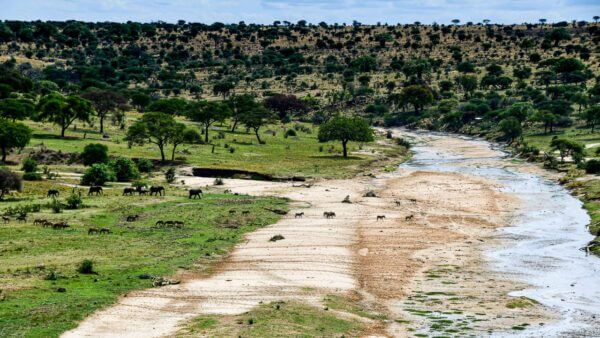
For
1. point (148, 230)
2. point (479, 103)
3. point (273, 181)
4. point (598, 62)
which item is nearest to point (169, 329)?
point (148, 230)

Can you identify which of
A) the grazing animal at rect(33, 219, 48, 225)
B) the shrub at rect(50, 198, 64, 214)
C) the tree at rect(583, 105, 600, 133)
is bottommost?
the grazing animal at rect(33, 219, 48, 225)

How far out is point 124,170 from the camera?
8406 centimetres

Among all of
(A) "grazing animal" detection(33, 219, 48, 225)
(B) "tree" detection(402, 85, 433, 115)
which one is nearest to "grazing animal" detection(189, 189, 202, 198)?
(A) "grazing animal" detection(33, 219, 48, 225)

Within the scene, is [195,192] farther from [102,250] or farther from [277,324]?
Result: [277,324]

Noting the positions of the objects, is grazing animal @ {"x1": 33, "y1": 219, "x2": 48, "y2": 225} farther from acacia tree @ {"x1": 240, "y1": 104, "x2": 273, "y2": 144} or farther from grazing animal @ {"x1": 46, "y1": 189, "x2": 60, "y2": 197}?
acacia tree @ {"x1": 240, "y1": 104, "x2": 273, "y2": 144}

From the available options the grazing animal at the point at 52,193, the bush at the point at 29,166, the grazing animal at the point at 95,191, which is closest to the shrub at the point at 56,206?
the grazing animal at the point at 52,193

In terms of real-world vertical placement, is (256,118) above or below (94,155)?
above

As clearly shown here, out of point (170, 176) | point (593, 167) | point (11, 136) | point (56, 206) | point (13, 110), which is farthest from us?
point (13, 110)

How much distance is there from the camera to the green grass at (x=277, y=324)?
108ft

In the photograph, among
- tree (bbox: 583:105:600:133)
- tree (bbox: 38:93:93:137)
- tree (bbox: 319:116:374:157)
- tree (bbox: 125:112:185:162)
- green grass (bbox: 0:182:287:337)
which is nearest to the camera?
green grass (bbox: 0:182:287:337)

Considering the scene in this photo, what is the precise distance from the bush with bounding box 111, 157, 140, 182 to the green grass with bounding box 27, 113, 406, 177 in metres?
12.4

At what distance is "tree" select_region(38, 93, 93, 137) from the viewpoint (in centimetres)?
10800

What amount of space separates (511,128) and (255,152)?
160 ft

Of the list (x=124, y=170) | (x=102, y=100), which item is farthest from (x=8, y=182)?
(x=102, y=100)
